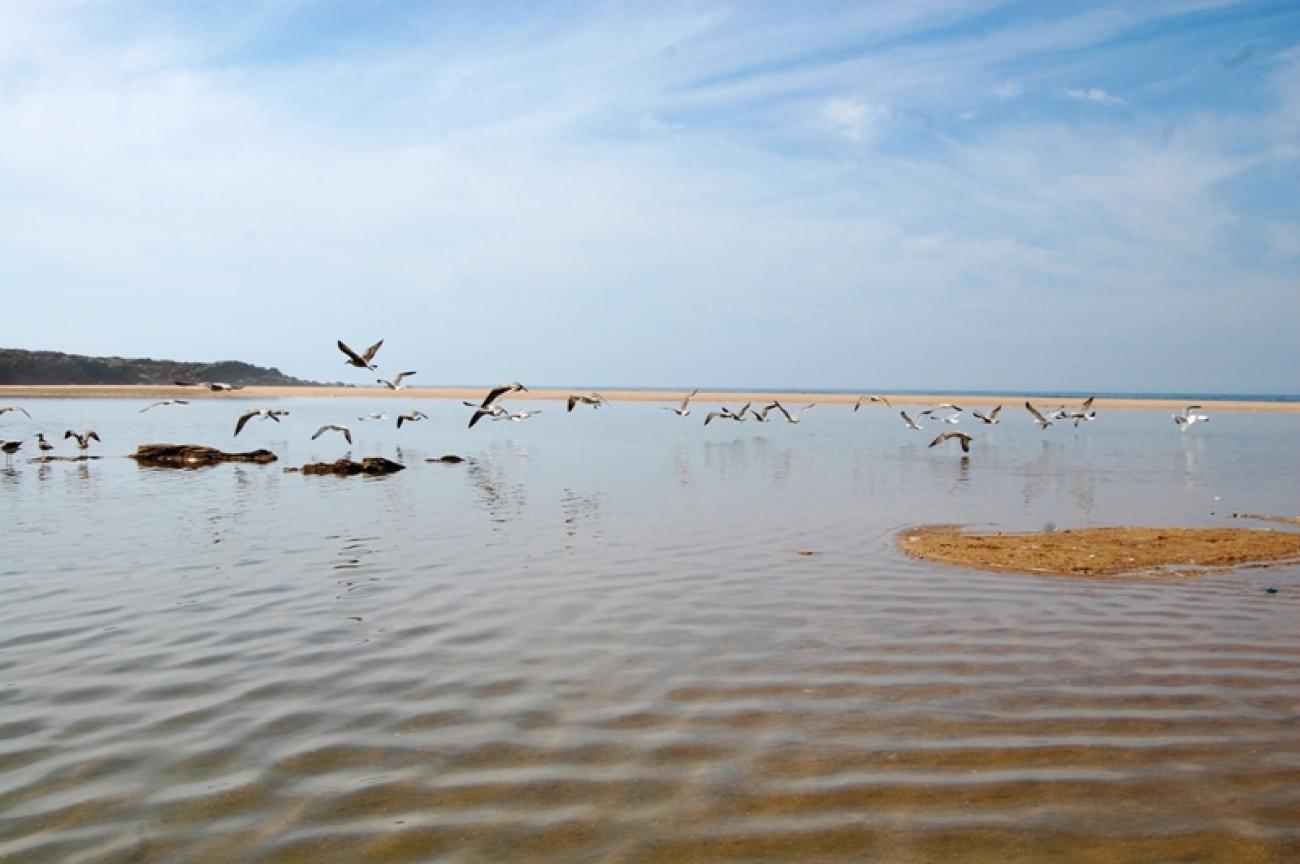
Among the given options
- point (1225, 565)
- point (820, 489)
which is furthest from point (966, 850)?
point (820, 489)

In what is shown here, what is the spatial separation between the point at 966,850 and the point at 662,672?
3.29 m

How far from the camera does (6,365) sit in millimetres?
113688

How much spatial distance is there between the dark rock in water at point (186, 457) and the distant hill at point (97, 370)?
304 feet

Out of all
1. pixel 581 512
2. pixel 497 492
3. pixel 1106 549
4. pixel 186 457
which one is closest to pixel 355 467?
pixel 497 492

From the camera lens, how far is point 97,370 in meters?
123

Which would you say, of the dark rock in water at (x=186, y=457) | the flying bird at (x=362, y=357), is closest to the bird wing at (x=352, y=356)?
the flying bird at (x=362, y=357)

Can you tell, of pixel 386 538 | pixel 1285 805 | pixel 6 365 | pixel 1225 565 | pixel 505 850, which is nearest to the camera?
pixel 505 850

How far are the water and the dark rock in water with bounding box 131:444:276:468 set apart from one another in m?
11.0

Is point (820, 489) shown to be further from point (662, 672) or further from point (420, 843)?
point (420, 843)

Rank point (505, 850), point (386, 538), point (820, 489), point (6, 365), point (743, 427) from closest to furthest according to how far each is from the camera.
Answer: point (505, 850) → point (386, 538) → point (820, 489) → point (743, 427) → point (6, 365)

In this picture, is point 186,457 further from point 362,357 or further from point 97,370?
point 97,370

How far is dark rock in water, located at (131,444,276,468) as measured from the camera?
87.8 feet

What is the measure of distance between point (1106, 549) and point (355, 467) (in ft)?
58.4

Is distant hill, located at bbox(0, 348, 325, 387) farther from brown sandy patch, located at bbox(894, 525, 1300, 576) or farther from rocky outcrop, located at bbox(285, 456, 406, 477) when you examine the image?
brown sandy patch, located at bbox(894, 525, 1300, 576)
